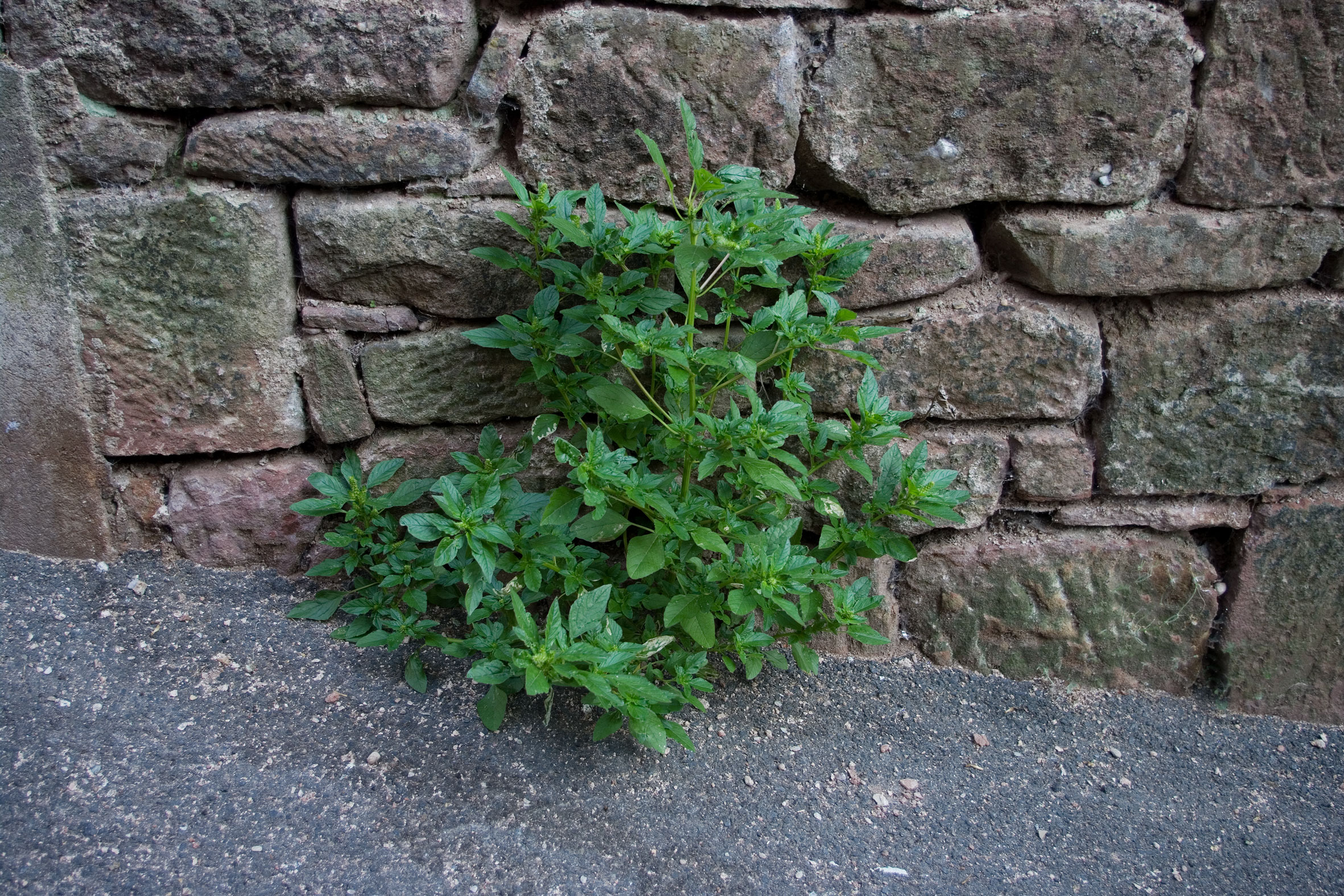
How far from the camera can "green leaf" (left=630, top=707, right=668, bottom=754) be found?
1645 millimetres

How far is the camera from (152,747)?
164 centimetres

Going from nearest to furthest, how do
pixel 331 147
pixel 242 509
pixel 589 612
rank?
pixel 589 612, pixel 331 147, pixel 242 509

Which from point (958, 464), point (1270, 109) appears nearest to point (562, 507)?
point (958, 464)

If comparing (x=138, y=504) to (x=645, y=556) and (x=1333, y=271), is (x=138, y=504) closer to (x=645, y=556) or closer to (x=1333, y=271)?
(x=645, y=556)

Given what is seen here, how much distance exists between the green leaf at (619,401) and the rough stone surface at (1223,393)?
1.15 meters

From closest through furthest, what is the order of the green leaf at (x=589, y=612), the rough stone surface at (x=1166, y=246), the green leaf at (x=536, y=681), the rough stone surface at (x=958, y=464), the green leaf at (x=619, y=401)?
the green leaf at (x=536, y=681)
the green leaf at (x=589, y=612)
the green leaf at (x=619, y=401)
the rough stone surface at (x=1166, y=246)
the rough stone surface at (x=958, y=464)

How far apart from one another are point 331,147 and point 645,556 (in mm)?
1078

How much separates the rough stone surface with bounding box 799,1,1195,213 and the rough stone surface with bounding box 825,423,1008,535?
1.75 feet

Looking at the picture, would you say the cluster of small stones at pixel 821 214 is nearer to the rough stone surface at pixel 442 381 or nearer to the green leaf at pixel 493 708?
the rough stone surface at pixel 442 381

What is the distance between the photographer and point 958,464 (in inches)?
82.5

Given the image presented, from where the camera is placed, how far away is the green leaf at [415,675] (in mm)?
1854

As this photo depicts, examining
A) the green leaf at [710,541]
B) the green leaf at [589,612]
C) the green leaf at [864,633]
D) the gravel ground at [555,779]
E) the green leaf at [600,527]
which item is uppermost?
the green leaf at [710,541]

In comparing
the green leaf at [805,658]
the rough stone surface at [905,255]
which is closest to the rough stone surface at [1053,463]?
the rough stone surface at [905,255]

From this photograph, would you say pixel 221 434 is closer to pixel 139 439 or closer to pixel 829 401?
pixel 139 439
